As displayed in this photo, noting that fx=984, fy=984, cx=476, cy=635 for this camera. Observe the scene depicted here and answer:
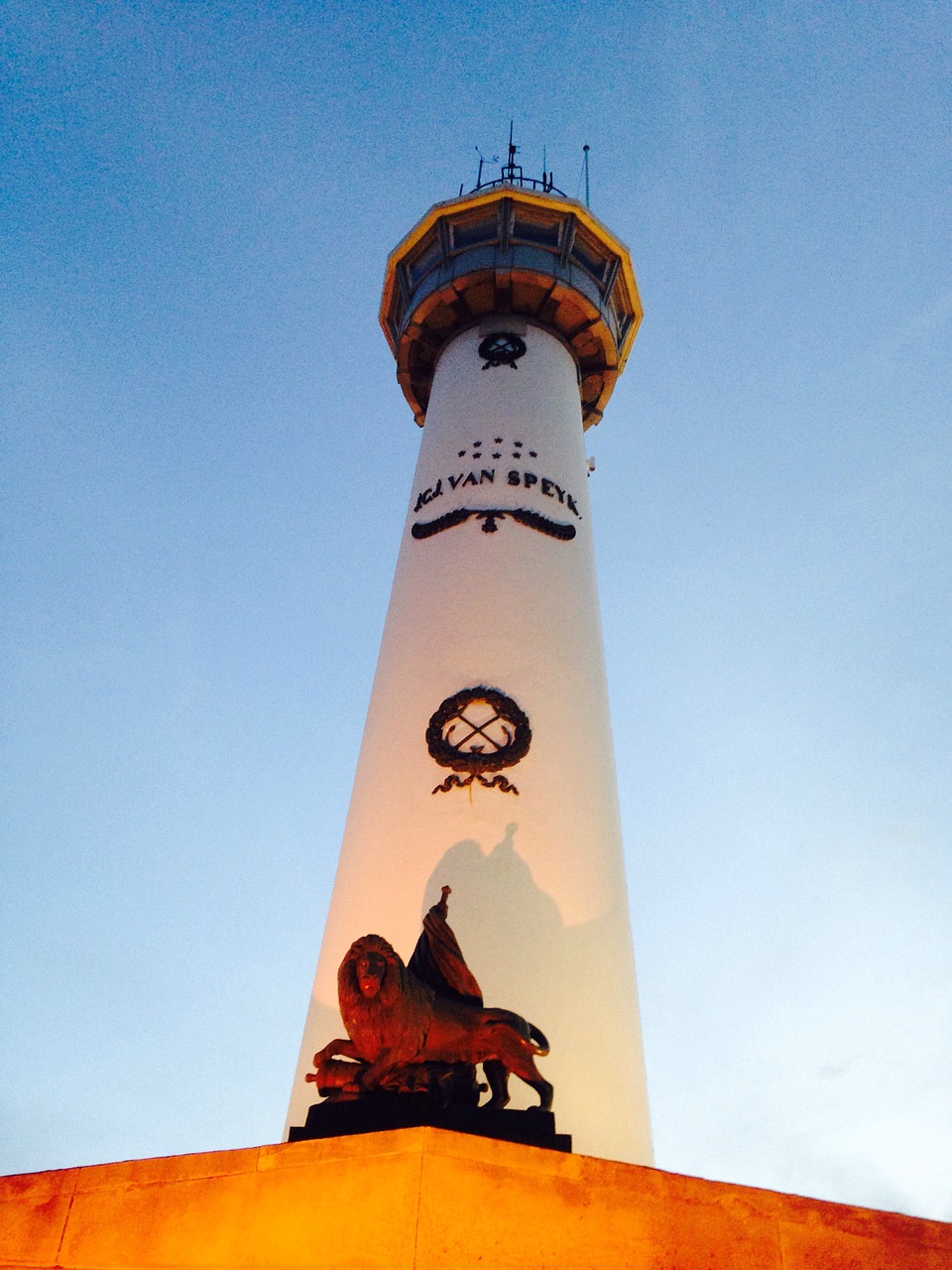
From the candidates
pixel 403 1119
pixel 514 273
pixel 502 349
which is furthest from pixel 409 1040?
pixel 514 273

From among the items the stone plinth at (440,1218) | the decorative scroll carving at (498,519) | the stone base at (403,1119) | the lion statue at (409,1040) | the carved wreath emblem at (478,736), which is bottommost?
the stone plinth at (440,1218)

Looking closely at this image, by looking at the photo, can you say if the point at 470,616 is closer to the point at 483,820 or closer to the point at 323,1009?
the point at 483,820

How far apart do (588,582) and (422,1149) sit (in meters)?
9.47

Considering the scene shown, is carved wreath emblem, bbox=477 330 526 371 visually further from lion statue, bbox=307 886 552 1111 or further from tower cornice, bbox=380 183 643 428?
lion statue, bbox=307 886 552 1111

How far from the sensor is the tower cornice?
52.5ft

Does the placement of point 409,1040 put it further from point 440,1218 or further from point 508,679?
point 508,679

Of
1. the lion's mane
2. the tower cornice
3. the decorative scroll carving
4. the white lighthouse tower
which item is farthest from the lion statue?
the tower cornice

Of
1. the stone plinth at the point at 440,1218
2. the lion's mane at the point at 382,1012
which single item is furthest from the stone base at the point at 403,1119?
the stone plinth at the point at 440,1218

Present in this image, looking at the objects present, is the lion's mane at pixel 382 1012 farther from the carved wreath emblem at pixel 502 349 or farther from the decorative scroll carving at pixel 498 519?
the carved wreath emblem at pixel 502 349

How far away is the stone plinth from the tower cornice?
1355 cm

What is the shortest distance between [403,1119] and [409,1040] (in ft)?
1.47

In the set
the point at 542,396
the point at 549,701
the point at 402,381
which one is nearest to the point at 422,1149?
the point at 549,701

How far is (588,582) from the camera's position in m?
13.6

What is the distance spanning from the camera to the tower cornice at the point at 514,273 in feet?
52.5
